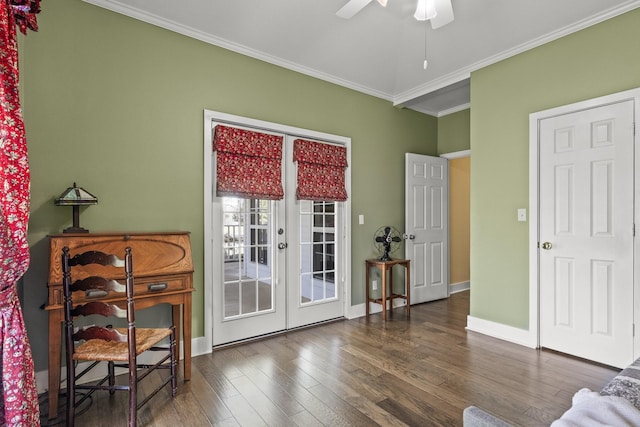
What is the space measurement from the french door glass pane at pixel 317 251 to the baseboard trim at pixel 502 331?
1.55 meters

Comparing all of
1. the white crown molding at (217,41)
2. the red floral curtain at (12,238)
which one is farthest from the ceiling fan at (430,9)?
the red floral curtain at (12,238)

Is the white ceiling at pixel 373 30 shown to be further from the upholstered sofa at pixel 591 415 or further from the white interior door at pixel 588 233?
the upholstered sofa at pixel 591 415

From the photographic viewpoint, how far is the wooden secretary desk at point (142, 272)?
80.7 inches

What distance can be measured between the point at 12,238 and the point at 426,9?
294 centimetres

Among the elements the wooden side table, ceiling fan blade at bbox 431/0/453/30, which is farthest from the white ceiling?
the wooden side table

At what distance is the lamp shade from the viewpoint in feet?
7.49

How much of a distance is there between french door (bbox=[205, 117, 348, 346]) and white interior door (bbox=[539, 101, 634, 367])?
207cm

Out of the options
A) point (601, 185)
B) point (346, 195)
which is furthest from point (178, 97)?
point (601, 185)

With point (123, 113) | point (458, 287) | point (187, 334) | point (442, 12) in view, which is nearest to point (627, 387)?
point (442, 12)

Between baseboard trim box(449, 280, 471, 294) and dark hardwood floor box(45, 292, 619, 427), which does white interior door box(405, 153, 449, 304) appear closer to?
baseboard trim box(449, 280, 471, 294)

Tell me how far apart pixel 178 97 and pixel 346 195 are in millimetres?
2046

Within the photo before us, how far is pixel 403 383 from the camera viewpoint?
2.46 metres

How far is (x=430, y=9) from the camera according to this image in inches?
94.0

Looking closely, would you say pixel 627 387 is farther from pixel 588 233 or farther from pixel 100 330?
pixel 100 330
